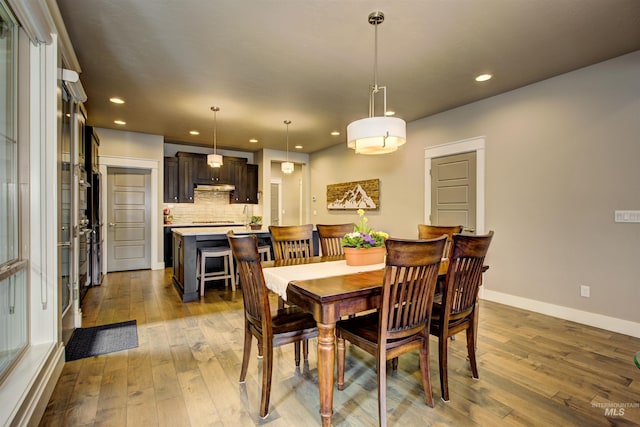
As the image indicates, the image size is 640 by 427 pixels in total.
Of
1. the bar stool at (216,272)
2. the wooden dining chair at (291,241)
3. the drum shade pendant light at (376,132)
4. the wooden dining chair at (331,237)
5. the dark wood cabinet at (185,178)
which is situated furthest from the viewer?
the dark wood cabinet at (185,178)

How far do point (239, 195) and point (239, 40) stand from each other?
191 inches

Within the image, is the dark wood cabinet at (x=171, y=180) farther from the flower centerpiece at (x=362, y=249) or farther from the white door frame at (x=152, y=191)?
the flower centerpiece at (x=362, y=249)

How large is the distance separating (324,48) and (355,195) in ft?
12.0

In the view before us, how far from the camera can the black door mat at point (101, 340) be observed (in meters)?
2.46

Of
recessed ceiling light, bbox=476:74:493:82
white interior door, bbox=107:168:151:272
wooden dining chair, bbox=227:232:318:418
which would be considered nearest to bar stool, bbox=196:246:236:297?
white interior door, bbox=107:168:151:272

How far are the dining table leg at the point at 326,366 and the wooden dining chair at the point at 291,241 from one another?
121 centimetres

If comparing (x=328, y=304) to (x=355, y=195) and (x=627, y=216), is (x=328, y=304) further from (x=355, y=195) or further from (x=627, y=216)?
(x=355, y=195)

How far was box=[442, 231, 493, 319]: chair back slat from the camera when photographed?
1777 millimetres

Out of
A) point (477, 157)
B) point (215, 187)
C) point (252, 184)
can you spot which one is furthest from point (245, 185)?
point (477, 157)

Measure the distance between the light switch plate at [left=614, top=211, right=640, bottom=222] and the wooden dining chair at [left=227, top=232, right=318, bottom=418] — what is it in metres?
3.16

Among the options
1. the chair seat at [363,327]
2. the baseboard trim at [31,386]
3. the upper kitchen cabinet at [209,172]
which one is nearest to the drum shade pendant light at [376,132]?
the chair seat at [363,327]

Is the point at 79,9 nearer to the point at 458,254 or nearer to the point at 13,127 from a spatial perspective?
the point at 13,127

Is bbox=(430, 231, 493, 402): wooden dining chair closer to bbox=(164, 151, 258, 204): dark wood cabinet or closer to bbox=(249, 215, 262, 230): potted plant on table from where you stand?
bbox=(249, 215, 262, 230): potted plant on table

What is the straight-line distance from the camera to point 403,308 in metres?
1.64
